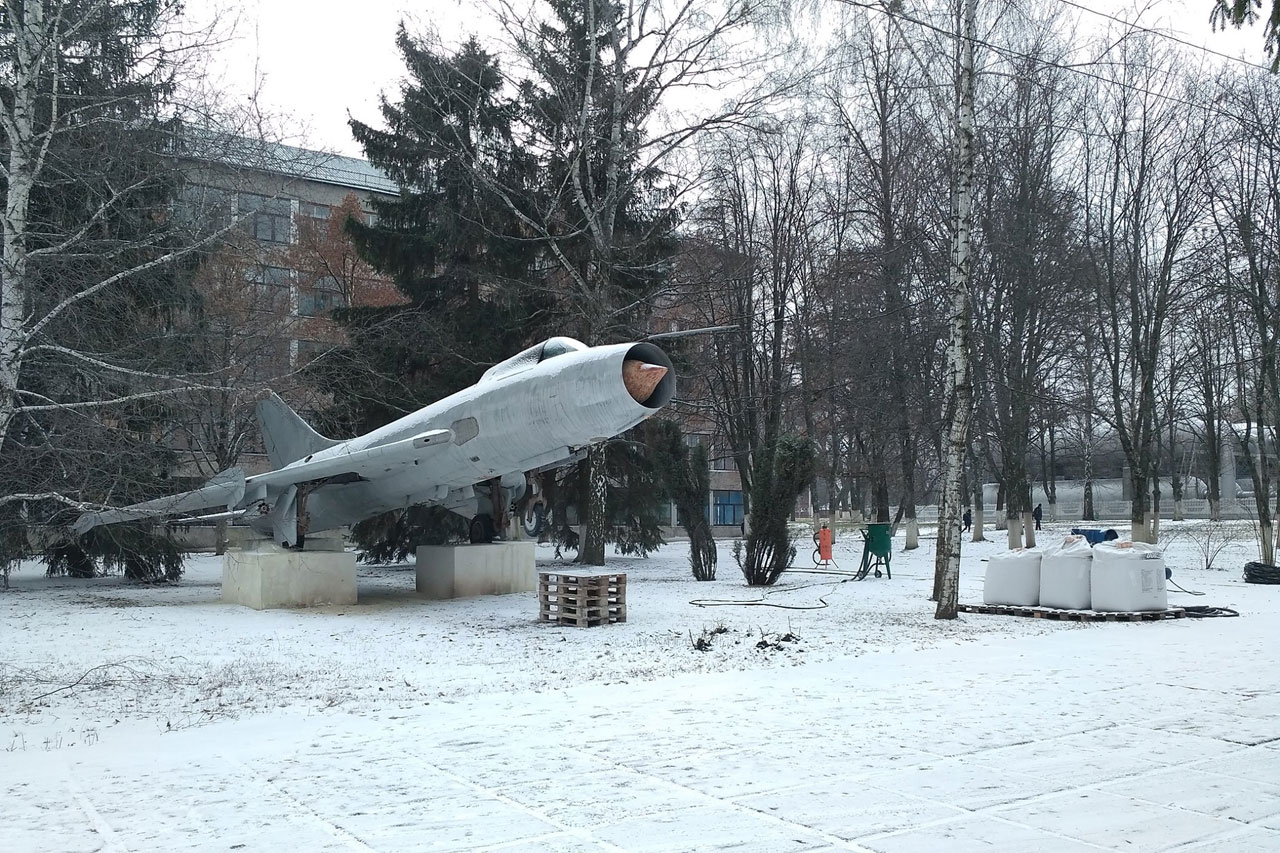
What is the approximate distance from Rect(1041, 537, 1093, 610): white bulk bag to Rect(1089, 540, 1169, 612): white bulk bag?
0.40ft

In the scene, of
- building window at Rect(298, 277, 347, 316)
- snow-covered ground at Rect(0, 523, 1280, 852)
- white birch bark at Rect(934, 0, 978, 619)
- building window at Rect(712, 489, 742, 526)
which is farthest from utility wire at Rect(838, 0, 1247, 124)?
building window at Rect(712, 489, 742, 526)

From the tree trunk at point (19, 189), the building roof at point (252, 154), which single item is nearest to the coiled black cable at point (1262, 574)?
the building roof at point (252, 154)

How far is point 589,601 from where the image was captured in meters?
12.6

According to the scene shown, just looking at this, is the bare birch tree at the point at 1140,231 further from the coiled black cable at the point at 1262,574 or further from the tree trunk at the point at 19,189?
the tree trunk at the point at 19,189

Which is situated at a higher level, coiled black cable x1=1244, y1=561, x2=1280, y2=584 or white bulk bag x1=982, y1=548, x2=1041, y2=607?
white bulk bag x1=982, y1=548, x2=1041, y2=607

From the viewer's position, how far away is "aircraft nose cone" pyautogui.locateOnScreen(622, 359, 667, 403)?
1170cm

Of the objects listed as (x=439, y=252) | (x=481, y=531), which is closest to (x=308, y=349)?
(x=439, y=252)

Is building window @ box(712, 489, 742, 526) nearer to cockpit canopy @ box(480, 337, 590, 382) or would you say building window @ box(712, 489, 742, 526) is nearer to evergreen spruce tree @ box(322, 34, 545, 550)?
evergreen spruce tree @ box(322, 34, 545, 550)

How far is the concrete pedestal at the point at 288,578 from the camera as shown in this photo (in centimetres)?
1465

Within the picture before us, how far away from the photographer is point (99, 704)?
25.0ft

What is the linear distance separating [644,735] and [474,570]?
1040 cm

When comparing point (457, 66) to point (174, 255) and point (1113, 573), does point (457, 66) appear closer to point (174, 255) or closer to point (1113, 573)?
point (174, 255)

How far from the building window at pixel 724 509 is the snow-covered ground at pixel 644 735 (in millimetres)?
39013

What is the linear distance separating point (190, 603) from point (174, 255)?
789cm
